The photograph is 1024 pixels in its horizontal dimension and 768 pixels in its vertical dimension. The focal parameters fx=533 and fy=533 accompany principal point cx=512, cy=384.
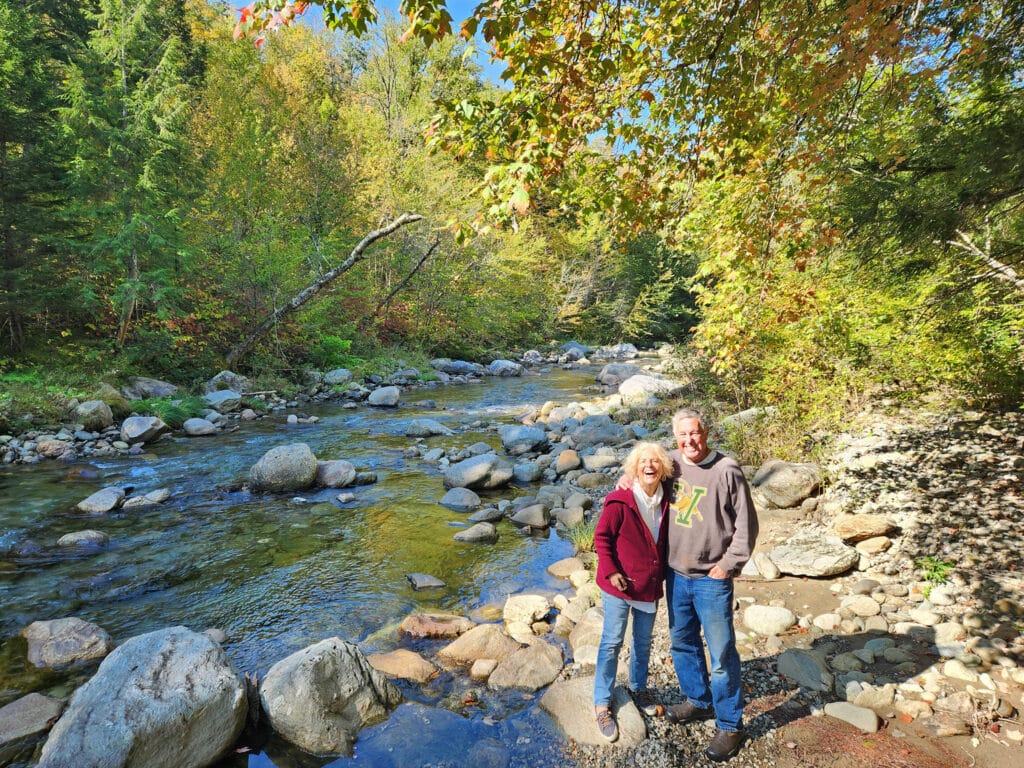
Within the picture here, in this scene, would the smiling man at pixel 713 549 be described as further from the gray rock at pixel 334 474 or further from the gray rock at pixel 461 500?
the gray rock at pixel 334 474

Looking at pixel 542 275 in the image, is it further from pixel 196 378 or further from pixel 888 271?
pixel 888 271

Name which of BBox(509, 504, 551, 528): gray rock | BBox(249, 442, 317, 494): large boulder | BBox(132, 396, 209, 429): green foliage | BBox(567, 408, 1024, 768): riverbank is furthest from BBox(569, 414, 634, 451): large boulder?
BBox(132, 396, 209, 429): green foliage

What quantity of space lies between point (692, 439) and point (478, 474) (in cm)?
592

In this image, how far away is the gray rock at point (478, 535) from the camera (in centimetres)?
664

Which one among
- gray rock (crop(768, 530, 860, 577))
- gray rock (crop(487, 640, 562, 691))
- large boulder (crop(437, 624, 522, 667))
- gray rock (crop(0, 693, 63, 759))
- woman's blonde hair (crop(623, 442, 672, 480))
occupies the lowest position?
gray rock (crop(0, 693, 63, 759))

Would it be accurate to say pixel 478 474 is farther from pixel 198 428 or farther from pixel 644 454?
pixel 198 428

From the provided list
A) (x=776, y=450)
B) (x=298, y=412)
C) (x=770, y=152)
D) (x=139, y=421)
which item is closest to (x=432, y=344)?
(x=298, y=412)

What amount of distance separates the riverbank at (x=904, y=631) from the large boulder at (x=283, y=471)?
234 inches

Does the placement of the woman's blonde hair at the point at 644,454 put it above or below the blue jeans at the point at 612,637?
above

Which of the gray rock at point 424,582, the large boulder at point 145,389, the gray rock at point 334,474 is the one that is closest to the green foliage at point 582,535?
the gray rock at point 424,582

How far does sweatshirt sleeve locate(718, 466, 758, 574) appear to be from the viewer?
2809 mm

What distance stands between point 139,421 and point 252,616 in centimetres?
756

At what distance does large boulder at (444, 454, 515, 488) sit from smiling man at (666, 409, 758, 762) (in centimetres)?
565

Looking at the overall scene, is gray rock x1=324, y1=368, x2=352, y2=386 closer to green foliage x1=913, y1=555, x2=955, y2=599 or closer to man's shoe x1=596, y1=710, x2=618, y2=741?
man's shoe x1=596, y1=710, x2=618, y2=741
